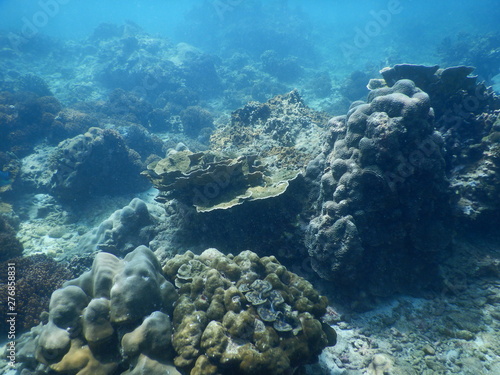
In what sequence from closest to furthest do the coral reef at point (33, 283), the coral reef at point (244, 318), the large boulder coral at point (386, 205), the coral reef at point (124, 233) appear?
the coral reef at point (244, 318) < the large boulder coral at point (386, 205) < the coral reef at point (33, 283) < the coral reef at point (124, 233)

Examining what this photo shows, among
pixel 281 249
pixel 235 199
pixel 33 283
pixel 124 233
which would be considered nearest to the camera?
pixel 235 199

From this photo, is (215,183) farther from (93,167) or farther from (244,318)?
(93,167)

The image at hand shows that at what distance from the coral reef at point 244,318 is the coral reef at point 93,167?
7929mm

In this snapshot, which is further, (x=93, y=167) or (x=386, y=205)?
(x=93, y=167)

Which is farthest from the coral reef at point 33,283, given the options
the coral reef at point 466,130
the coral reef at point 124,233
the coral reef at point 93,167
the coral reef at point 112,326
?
the coral reef at point 466,130

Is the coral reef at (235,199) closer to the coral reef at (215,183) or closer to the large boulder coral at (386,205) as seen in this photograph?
the coral reef at (215,183)

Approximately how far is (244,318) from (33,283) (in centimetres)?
583

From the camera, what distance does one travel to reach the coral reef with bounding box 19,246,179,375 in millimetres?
2967

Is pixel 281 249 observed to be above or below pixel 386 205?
below

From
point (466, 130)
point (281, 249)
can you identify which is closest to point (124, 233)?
point (281, 249)

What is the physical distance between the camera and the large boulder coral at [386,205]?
14.2 ft

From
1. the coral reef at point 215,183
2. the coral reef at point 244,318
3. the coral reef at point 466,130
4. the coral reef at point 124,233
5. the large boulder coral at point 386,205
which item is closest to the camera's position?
the coral reef at point 244,318

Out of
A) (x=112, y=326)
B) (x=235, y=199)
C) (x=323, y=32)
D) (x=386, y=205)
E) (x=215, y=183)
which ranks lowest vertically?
(x=112, y=326)

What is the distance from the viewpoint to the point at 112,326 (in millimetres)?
3199
